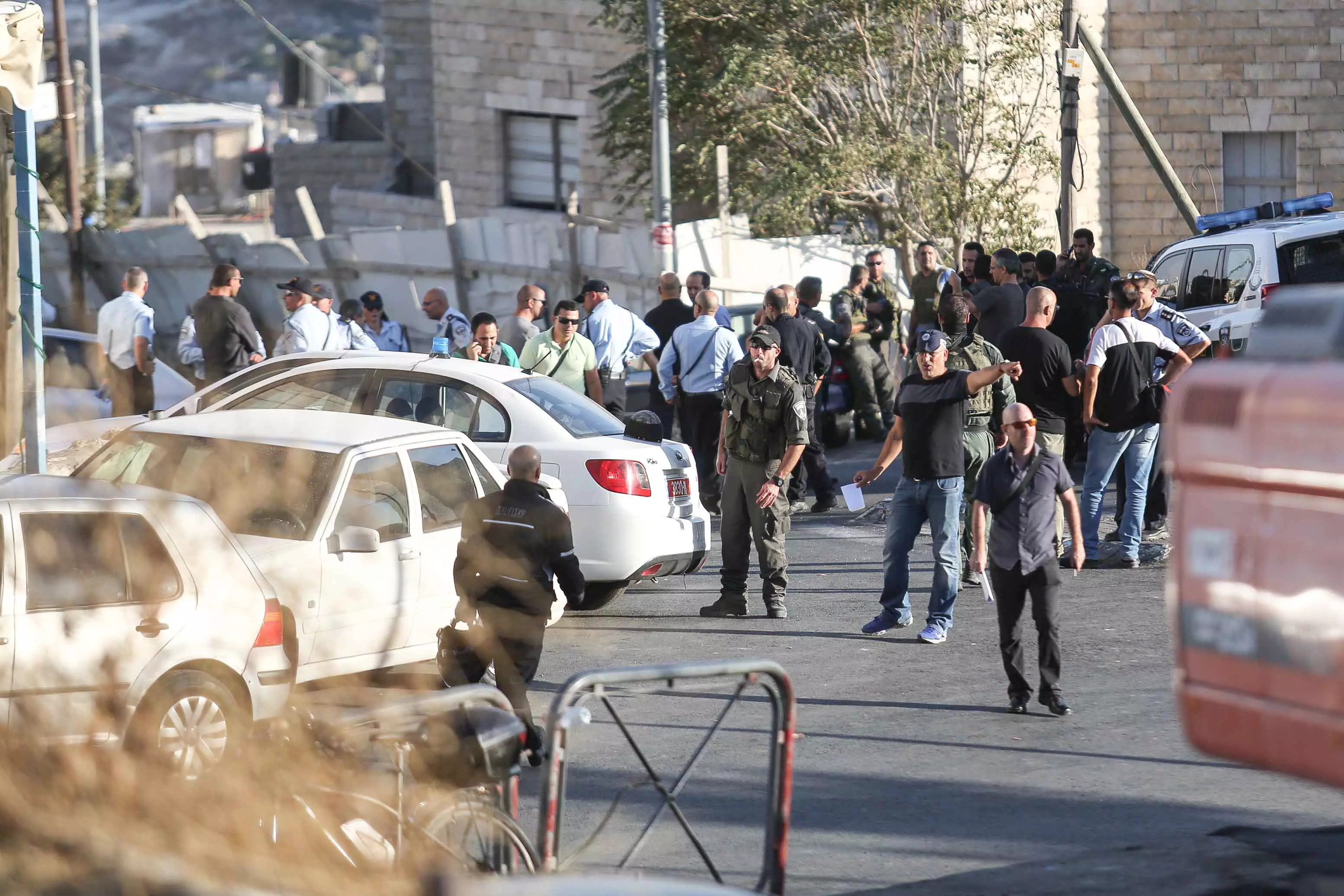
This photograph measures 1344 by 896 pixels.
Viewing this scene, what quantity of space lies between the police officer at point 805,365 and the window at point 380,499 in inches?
168

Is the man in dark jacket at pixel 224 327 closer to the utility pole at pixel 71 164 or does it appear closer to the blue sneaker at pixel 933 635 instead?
the blue sneaker at pixel 933 635

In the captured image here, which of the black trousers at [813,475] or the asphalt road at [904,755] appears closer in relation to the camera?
the asphalt road at [904,755]

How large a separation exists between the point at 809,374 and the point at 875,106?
10.2m

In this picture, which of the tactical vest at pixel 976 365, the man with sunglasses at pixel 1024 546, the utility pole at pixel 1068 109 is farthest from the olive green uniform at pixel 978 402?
the utility pole at pixel 1068 109

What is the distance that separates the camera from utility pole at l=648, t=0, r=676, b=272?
1984 centimetres

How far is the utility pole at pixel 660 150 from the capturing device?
65.1 ft

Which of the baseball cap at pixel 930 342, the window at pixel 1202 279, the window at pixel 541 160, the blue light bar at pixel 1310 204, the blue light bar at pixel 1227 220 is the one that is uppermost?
the window at pixel 541 160

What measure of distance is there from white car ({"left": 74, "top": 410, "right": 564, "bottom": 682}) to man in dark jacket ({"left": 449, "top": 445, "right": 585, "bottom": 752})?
659 millimetres

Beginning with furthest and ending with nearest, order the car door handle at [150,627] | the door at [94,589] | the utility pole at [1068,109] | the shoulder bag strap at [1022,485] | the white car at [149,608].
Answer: the utility pole at [1068,109] → the shoulder bag strap at [1022,485] → the car door handle at [150,627] → the white car at [149,608] → the door at [94,589]

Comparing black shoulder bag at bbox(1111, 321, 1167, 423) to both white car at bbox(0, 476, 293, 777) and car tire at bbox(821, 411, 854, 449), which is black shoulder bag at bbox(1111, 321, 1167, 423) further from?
white car at bbox(0, 476, 293, 777)

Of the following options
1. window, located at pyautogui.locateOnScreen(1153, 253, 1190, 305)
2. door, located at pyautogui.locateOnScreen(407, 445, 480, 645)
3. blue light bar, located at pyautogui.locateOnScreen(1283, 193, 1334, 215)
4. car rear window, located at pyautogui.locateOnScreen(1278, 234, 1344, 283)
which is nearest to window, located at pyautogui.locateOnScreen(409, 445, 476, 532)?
door, located at pyautogui.locateOnScreen(407, 445, 480, 645)

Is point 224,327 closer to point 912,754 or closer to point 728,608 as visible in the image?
point 728,608

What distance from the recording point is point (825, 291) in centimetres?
2275

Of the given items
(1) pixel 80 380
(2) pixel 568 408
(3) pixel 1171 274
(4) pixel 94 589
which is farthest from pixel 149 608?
(3) pixel 1171 274
